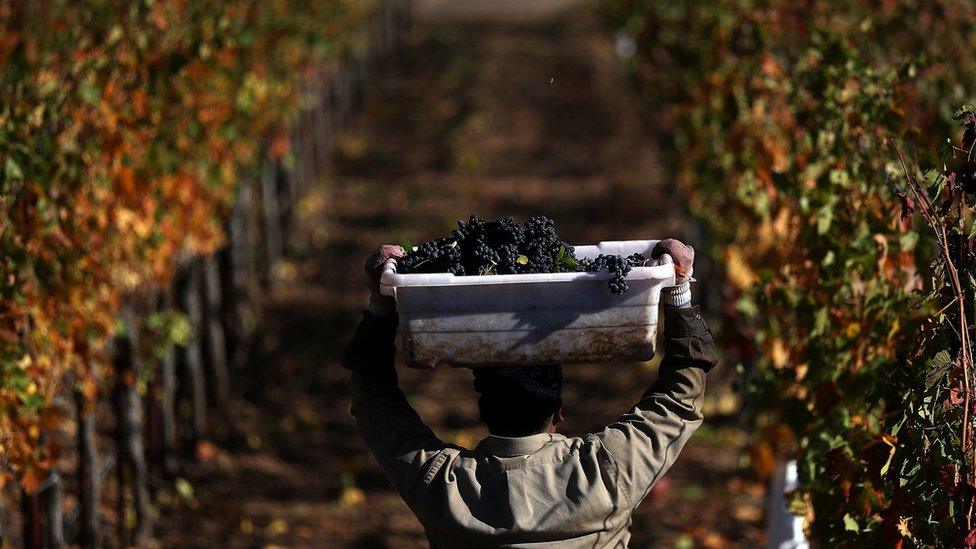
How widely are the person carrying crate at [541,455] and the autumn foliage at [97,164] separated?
1798mm

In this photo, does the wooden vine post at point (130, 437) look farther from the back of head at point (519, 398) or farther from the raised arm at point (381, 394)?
the back of head at point (519, 398)

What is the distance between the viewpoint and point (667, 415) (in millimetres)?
3729

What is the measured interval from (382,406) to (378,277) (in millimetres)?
364

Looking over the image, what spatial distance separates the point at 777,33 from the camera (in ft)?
25.2

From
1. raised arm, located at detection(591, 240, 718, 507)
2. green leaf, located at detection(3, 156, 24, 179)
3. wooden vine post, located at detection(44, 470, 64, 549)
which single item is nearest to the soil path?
raised arm, located at detection(591, 240, 718, 507)

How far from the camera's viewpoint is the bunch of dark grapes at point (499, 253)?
12.2 feet

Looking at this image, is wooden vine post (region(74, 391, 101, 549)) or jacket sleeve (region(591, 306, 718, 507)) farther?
wooden vine post (region(74, 391, 101, 549))

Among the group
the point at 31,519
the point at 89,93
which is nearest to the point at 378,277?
the point at 89,93

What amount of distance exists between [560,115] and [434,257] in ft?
58.2

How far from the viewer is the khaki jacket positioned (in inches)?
143

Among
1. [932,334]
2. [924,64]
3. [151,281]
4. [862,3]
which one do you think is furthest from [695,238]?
[932,334]

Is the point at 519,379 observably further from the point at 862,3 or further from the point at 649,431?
the point at 862,3

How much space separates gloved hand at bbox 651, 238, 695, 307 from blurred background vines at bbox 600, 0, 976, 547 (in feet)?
2.16

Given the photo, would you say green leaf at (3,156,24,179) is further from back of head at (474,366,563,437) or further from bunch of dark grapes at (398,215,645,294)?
back of head at (474,366,563,437)
